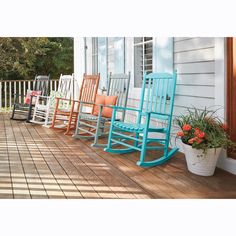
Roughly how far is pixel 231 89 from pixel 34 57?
1059 centimetres

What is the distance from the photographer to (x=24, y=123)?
6.64 metres

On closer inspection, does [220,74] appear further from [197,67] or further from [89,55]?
[89,55]

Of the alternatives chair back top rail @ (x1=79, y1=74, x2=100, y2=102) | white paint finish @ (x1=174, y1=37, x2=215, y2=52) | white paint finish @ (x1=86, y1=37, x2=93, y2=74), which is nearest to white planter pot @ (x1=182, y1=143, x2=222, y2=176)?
white paint finish @ (x1=174, y1=37, x2=215, y2=52)

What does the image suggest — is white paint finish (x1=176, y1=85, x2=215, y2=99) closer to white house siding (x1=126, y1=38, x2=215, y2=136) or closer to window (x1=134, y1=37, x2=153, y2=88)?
white house siding (x1=126, y1=38, x2=215, y2=136)

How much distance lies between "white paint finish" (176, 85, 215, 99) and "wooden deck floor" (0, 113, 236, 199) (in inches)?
28.4

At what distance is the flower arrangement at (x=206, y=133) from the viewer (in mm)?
2951

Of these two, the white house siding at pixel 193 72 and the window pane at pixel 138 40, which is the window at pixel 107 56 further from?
the white house siding at pixel 193 72

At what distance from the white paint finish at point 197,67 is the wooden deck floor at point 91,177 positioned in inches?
38.0

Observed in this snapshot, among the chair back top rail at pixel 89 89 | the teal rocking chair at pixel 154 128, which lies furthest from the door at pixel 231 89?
the chair back top rail at pixel 89 89
